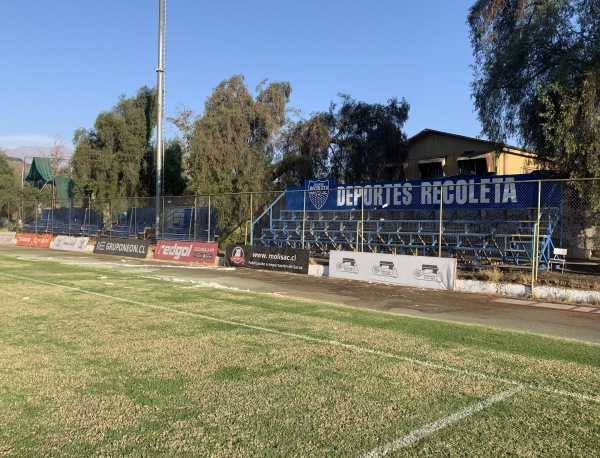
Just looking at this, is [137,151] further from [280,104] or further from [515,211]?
[515,211]

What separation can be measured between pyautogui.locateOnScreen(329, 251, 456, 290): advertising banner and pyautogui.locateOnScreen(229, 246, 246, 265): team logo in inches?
176

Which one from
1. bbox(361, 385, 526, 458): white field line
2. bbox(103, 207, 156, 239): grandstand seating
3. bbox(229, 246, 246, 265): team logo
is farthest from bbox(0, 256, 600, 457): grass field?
bbox(103, 207, 156, 239): grandstand seating

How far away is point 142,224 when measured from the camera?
30250mm

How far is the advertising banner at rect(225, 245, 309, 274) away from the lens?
18.8 m

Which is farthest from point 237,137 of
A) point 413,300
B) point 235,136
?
point 413,300

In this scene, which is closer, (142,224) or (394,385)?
(394,385)

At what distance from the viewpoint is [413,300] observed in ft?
42.2

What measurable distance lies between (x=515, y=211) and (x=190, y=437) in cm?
1689

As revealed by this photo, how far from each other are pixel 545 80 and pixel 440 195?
253 inches

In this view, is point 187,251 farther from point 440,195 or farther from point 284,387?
point 284,387

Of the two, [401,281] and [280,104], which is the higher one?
[280,104]

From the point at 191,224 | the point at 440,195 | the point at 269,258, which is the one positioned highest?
the point at 440,195

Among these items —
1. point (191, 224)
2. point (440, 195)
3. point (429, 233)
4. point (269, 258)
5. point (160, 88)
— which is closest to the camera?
point (440, 195)

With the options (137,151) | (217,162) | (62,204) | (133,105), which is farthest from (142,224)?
(62,204)
